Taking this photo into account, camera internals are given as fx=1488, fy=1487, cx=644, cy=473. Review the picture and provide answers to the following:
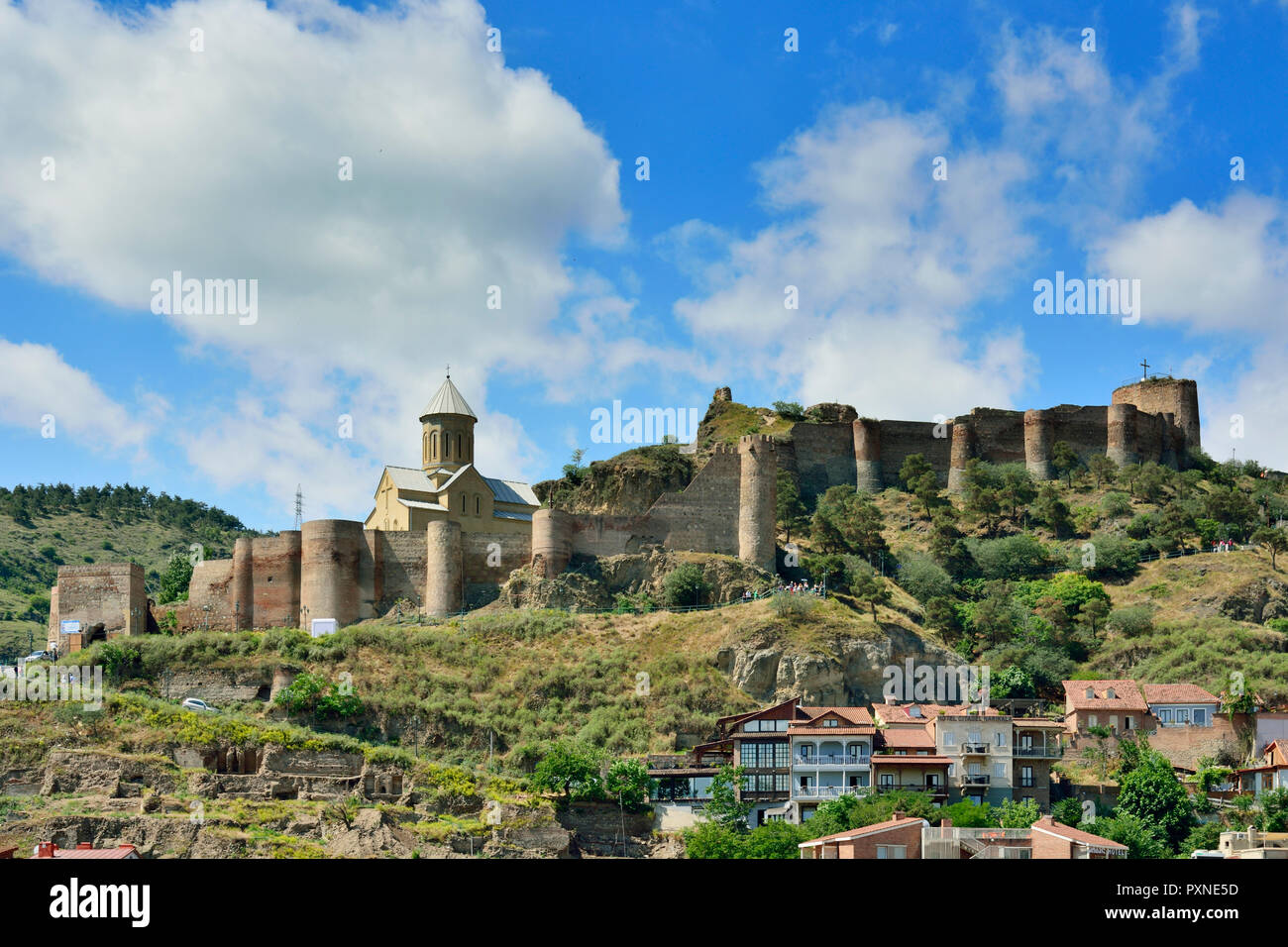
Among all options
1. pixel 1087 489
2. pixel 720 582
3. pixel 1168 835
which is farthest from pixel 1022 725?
pixel 1087 489

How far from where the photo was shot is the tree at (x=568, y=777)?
138 ft

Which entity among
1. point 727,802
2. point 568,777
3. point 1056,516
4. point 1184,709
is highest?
point 1056,516

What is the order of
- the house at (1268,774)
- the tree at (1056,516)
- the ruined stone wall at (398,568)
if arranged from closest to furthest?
the house at (1268,774) < the ruined stone wall at (398,568) < the tree at (1056,516)

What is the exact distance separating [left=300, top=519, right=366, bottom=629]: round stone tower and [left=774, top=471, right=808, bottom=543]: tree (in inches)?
714

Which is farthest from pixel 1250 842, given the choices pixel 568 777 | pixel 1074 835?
pixel 568 777

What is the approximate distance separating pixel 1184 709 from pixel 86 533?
278 feet

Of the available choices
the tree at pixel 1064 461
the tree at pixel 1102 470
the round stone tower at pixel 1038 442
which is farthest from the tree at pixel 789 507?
the tree at pixel 1102 470

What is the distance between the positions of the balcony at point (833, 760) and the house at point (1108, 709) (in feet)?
26.2

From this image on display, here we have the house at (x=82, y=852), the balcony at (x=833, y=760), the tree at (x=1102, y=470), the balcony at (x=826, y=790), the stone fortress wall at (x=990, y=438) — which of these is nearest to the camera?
the house at (x=82, y=852)

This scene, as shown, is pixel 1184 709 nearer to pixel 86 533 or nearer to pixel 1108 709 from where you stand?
pixel 1108 709

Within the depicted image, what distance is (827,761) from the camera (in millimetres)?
42625

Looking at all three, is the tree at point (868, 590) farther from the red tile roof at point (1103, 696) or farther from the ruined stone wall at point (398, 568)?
the ruined stone wall at point (398, 568)

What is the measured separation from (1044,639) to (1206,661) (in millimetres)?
5985
